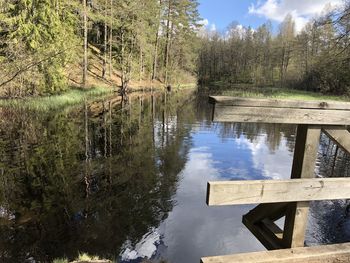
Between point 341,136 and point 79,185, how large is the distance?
19.3ft

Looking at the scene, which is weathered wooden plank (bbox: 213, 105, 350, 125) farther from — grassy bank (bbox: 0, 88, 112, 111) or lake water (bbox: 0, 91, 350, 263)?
grassy bank (bbox: 0, 88, 112, 111)

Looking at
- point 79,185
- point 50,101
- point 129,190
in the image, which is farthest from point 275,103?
point 50,101

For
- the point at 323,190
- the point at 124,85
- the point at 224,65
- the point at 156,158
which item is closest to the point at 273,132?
the point at 156,158

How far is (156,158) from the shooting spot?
980cm

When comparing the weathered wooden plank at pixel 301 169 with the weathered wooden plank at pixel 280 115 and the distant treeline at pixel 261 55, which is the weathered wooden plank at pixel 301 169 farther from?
the distant treeline at pixel 261 55

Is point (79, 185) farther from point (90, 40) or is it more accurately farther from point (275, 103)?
point (90, 40)

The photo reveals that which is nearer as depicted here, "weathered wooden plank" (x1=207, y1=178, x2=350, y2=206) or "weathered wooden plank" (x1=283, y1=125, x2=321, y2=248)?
"weathered wooden plank" (x1=207, y1=178, x2=350, y2=206)

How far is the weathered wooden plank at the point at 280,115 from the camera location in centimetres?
221

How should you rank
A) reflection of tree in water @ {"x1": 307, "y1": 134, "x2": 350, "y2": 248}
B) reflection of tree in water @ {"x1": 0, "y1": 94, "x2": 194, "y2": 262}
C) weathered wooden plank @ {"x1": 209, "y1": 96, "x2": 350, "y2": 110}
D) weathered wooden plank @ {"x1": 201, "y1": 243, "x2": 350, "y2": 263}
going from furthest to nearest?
reflection of tree in water @ {"x1": 307, "y1": 134, "x2": 350, "y2": 248} < reflection of tree in water @ {"x1": 0, "y1": 94, "x2": 194, "y2": 262} < weathered wooden plank @ {"x1": 201, "y1": 243, "x2": 350, "y2": 263} < weathered wooden plank @ {"x1": 209, "y1": 96, "x2": 350, "y2": 110}

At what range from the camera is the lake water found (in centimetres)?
488

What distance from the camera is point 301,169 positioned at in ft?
8.11

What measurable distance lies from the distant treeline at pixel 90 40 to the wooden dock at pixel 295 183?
6477 millimetres

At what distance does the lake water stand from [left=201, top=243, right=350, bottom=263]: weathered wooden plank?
7.81 feet

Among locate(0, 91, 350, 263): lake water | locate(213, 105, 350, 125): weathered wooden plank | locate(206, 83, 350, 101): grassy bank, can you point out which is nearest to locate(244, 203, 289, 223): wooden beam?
locate(213, 105, 350, 125): weathered wooden plank
